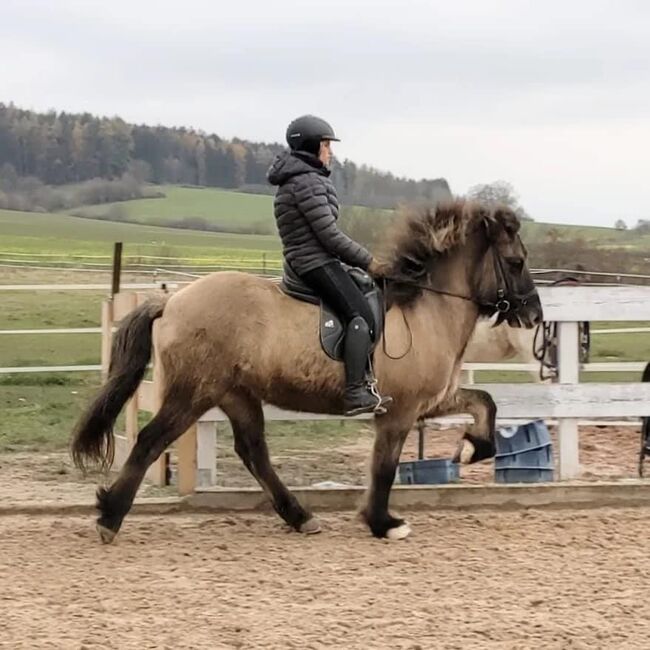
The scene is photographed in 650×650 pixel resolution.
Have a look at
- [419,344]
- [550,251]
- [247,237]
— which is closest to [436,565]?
[419,344]

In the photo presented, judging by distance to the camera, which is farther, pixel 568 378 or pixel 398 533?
pixel 568 378

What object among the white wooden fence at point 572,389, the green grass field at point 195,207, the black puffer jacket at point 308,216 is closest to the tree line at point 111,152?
the green grass field at point 195,207

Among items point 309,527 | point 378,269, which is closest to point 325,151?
point 378,269

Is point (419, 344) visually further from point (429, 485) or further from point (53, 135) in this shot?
point (53, 135)

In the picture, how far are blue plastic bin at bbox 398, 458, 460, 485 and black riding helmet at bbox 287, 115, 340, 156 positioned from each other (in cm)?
252

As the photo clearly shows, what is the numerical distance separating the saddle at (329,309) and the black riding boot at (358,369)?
0.22 ft

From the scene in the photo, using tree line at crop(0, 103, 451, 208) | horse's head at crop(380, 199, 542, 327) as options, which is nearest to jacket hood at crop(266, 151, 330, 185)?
horse's head at crop(380, 199, 542, 327)

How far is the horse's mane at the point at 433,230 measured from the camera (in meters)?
6.74

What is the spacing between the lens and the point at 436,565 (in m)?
5.67

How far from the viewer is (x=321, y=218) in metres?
6.16

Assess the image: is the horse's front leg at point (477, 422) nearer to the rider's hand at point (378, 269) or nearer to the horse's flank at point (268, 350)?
the horse's flank at point (268, 350)

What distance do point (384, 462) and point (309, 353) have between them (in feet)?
2.70

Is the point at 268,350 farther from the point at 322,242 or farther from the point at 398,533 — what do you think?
the point at 398,533

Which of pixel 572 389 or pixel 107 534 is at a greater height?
pixel 572 389
